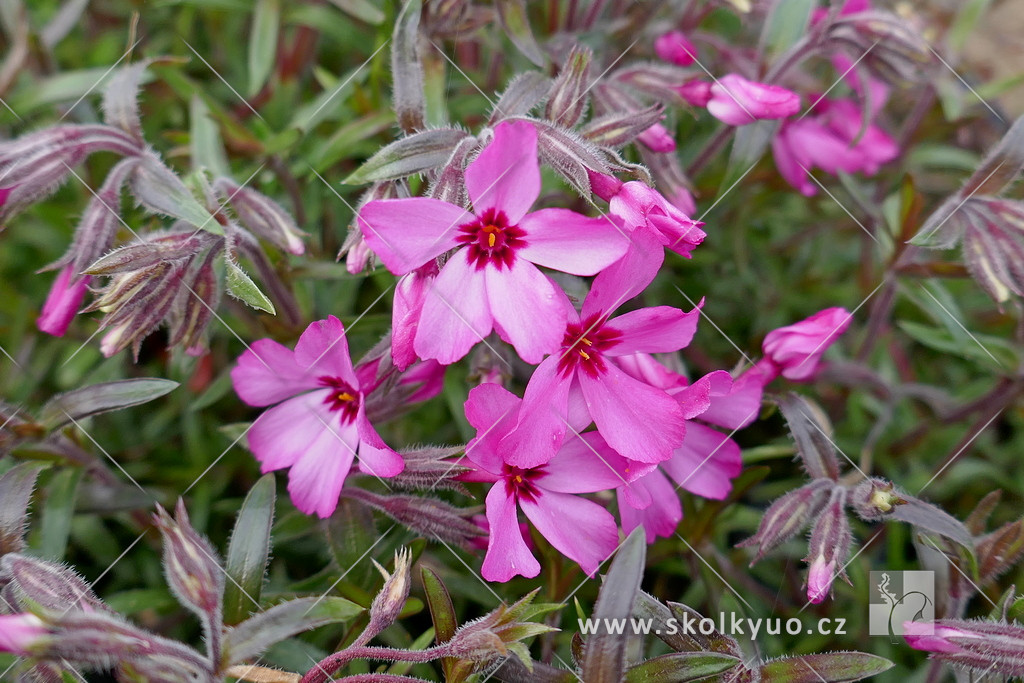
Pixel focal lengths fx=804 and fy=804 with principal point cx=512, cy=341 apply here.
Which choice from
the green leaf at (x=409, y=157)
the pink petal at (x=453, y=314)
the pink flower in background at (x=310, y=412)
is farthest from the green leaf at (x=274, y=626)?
the green leaf at (x=409, y=157)

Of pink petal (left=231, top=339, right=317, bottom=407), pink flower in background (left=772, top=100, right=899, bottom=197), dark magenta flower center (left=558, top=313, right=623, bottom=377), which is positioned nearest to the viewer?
dark magenta flower center (left=558, top=313, right=623, bottom=377)

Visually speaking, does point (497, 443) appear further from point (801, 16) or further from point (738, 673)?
point (801, 16)

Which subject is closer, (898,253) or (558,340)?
(558,340)

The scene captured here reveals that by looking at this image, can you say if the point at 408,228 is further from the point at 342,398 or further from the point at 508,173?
the point at 342,398

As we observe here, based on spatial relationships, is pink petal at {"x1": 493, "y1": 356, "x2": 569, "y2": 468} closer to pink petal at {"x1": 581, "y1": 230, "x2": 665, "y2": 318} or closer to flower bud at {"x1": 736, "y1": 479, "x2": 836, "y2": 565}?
pink petal at {"x1": 581, "y1": 230, "x2": 665, "y2": 318}

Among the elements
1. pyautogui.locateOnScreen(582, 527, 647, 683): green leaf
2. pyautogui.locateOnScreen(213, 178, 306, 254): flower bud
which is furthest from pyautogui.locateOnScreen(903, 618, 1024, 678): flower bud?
pyautogui.locateOnScreen(213, 178, 306, 254): flower bud

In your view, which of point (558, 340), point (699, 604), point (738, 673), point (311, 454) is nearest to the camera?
point (558, 340)

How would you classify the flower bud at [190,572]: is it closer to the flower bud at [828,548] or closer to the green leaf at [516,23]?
the flower bud at [828,548]

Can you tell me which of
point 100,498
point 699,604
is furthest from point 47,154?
point 699,604
